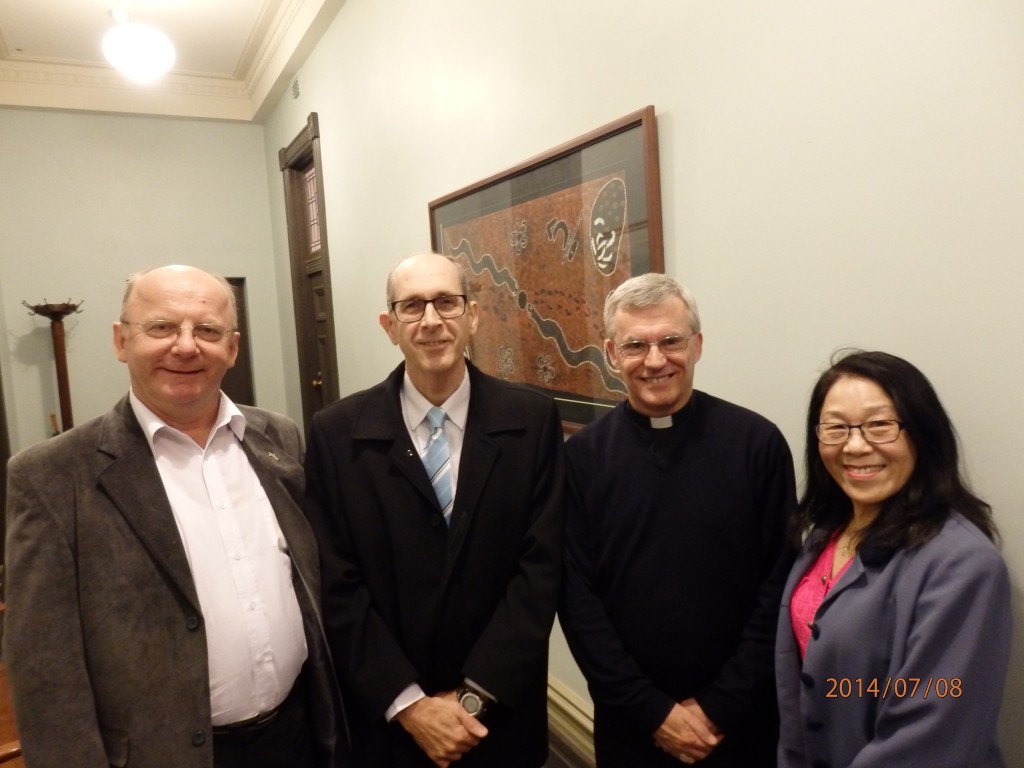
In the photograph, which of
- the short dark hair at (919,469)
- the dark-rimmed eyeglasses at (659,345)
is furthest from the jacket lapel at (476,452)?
the short dark hair at (919,469)

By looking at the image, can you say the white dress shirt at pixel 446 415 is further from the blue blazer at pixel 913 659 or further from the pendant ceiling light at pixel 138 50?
the pendant ceiling light at pixel 138 50

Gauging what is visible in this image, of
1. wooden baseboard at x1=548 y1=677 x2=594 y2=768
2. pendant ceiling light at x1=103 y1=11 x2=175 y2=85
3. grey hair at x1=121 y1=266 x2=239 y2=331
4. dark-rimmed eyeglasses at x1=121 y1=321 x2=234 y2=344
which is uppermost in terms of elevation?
pendant ceiling light at x1=103 y1=11 x2=175 y2=85

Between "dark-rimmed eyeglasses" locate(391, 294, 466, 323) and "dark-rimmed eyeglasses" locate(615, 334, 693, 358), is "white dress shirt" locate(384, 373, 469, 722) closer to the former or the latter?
"dark-rimmed eyeglasses" locate(391, 294, 466, 323)

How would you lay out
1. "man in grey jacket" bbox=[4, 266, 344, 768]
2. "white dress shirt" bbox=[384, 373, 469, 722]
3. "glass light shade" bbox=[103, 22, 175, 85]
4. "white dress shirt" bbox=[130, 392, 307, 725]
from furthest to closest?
"glass light shade" bbox=[103, 22, 175, 85] → "white dress shirt" bbox=[384, 373, 469, 722] → "white dress shirt" bbox=[130, 392, 307, 725] → "man in grey jacket" bbox=[4, 266, 344, 768]

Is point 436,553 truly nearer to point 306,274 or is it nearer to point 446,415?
point 446,415

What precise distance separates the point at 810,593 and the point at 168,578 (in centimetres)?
118

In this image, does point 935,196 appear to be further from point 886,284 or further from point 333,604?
point 333,604

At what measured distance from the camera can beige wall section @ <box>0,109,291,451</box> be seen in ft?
17.3

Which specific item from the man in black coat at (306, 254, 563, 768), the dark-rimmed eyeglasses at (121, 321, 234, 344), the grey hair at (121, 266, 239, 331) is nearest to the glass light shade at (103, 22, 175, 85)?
the grey hair at (121, 266, 239, 331)

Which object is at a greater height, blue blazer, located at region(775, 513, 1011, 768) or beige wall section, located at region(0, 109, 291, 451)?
beige wall section, located at region(0, 109, 291, 451)

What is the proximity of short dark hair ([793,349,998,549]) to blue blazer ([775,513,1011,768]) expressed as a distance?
25 millimetres

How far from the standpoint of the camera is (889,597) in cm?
109

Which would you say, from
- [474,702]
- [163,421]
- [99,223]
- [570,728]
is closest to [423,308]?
[163,421]

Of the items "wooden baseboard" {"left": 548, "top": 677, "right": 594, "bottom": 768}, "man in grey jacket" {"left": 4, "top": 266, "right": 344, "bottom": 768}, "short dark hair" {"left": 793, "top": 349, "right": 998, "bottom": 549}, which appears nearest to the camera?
"short dark hair" {"left": 793, "top": 349, "right": 998, "bottom": 549}
